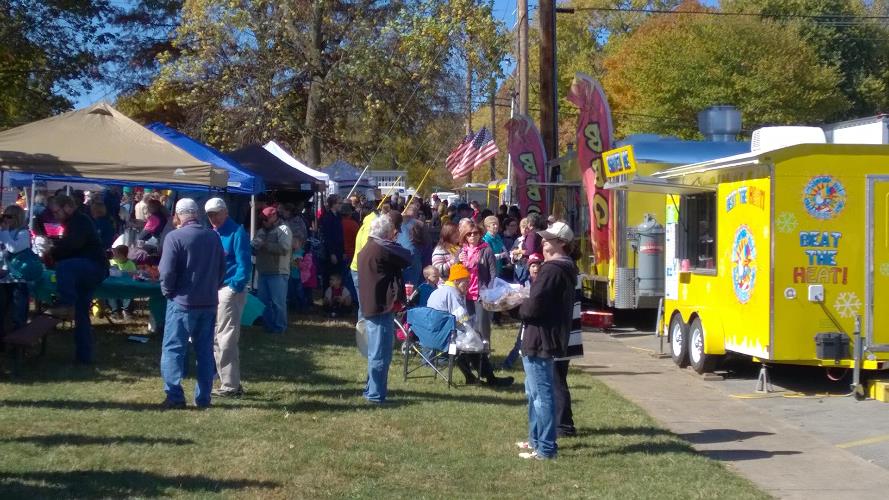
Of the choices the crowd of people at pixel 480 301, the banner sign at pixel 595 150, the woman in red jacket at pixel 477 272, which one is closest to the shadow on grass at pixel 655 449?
the crowd of people at pixel 480 301

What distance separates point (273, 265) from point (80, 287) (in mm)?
3682

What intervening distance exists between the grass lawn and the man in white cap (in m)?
0.27

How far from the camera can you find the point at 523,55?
2434cm

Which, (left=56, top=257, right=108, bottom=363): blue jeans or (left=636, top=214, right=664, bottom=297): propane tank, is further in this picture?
(left=636, top=214, right=664, bottom=297): propane tank

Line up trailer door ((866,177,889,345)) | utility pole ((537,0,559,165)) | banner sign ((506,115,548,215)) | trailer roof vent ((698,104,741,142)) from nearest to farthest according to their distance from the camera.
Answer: trailer door ((866,177,889,345))
trailer roof vent ((698,104,741,142))
utility pole ((537,0,559,165))
banner sign ((506,115,548,215))

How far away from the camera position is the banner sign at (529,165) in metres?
21.7

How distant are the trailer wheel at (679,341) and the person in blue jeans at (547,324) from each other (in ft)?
18.4

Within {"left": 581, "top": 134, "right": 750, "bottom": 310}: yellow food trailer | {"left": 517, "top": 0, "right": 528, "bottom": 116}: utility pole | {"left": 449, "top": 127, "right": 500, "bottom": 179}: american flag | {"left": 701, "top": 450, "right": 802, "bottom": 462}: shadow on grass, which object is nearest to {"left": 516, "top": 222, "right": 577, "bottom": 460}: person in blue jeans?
{"left": 701, "top": 450, "right": 802, "bottom": 462}: shadow on grass

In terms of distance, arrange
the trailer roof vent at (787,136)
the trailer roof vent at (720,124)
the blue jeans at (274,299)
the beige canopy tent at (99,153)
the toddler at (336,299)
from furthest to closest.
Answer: the trailer roof vent at (720,124) < the toddler at (336,299) < the blue jeans at (274,299) < the trailer roof vent at (787,136) < the beige canopy tent at (99,153)

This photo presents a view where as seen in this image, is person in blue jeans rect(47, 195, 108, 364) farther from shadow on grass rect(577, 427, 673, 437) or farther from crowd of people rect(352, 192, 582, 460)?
shadow on grass rect(577, 427, 673, 437)

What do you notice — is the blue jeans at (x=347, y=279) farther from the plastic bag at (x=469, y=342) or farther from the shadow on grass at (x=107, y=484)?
the shadow on grass at (x=107, y=484)

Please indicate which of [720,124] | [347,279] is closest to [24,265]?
[347,279]

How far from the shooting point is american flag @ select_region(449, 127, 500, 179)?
27859mm

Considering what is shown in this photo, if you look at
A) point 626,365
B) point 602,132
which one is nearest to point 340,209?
point 602,132
